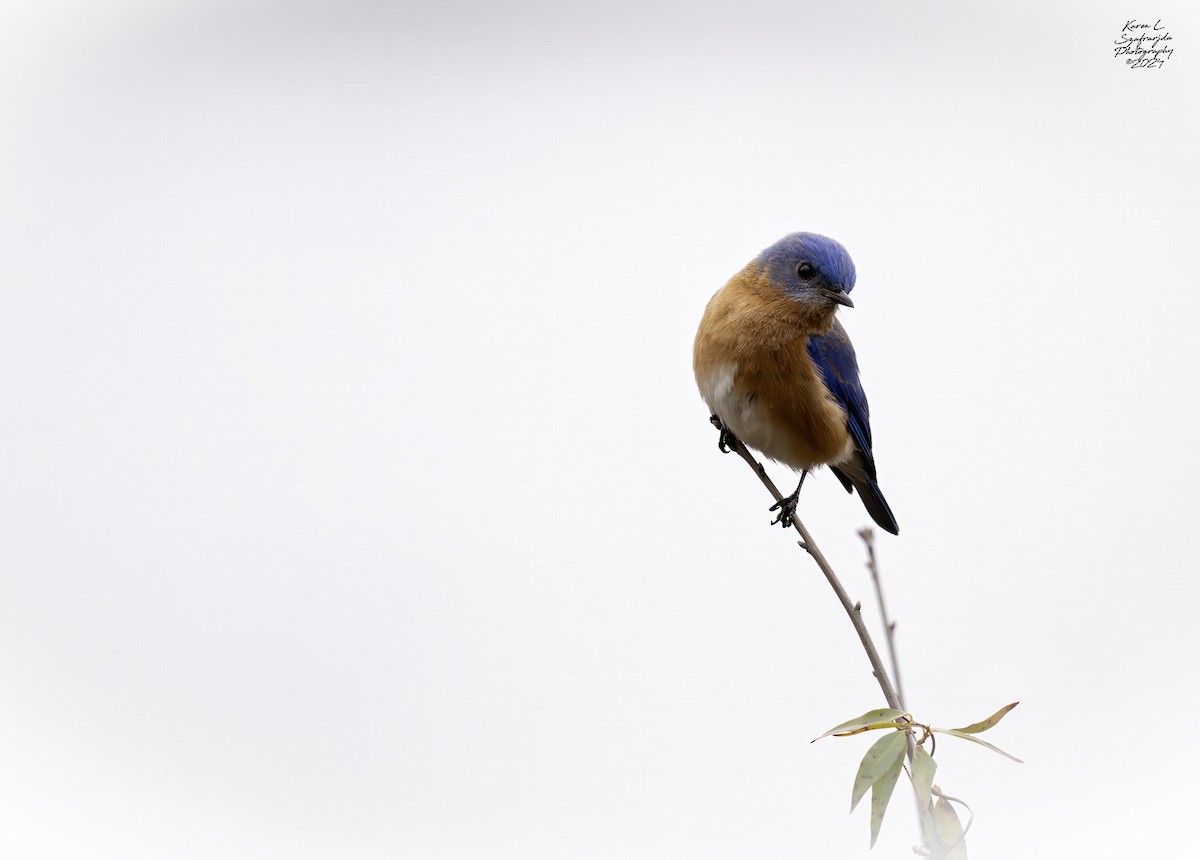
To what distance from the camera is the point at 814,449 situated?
3.65 meters

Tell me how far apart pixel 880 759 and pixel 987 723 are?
177mm

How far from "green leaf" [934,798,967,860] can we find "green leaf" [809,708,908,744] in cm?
17

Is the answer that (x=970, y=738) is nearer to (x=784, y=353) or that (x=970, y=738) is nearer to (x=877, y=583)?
(x=877, y=583)

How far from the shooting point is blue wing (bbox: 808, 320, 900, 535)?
358cm

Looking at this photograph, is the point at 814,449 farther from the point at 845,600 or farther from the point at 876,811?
the point at 876,811

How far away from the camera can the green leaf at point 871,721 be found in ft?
5.31

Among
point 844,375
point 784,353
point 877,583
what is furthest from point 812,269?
point 877,583

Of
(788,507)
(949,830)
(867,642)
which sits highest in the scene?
(788,507)

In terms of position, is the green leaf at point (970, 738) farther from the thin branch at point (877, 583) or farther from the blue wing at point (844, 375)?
the blue wing at point (844, 375)

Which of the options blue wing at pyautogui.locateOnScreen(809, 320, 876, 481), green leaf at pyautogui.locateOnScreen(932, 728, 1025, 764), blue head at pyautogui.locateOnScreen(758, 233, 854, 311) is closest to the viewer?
green leaf at pyautogui.locateOnScreen(932, 728, 1025, 764)

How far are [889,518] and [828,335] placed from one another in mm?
920

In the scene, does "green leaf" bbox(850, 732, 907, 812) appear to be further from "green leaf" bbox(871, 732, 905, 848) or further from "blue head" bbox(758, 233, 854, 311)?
"blue head" bbox(758, 233, 854, 311)

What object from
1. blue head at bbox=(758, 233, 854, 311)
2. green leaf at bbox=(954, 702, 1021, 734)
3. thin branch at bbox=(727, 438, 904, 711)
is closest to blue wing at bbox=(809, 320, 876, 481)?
blue head at bbox=(758, 233, 854, 311)

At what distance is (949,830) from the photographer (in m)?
1.68
